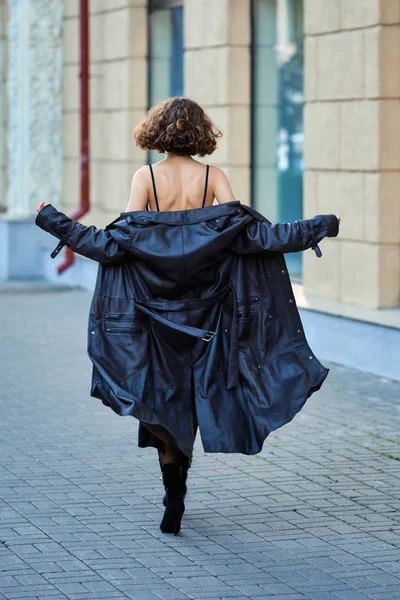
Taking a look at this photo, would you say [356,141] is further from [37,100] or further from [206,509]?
[37,100]

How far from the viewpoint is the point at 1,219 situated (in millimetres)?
16969

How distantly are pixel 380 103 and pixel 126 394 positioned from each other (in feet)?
15.6

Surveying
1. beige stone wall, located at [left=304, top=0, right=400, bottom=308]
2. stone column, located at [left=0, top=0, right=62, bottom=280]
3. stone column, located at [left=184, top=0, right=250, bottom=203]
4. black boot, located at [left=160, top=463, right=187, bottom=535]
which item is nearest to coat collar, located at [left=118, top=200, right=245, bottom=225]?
black boot, located at [left=160, top=463, right=187, bottom=535]

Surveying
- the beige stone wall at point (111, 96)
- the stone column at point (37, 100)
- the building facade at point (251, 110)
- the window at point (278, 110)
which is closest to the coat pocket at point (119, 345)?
the building facade at point (251, 110)

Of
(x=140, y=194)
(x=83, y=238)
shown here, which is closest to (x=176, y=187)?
(x=140, y=194)

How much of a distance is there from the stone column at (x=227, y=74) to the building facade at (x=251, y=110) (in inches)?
0.5

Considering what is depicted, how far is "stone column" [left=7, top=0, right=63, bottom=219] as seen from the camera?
16.5 m

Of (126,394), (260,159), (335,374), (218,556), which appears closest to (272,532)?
(218,556)

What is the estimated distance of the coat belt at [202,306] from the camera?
5332 millimetres

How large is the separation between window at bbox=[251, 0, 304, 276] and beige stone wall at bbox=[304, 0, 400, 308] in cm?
132

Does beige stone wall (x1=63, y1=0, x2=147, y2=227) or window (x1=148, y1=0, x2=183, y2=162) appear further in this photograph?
beige stone wall (x1=63, y1=0, x2=147, y2=227)

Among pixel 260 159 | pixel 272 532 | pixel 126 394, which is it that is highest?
pixel 260 159

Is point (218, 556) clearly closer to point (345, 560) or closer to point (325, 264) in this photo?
point (345, 560)

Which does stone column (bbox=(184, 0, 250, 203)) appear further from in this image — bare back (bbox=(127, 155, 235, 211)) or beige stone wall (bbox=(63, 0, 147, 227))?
bare back (bbox=(127, 155, 235, 211))
